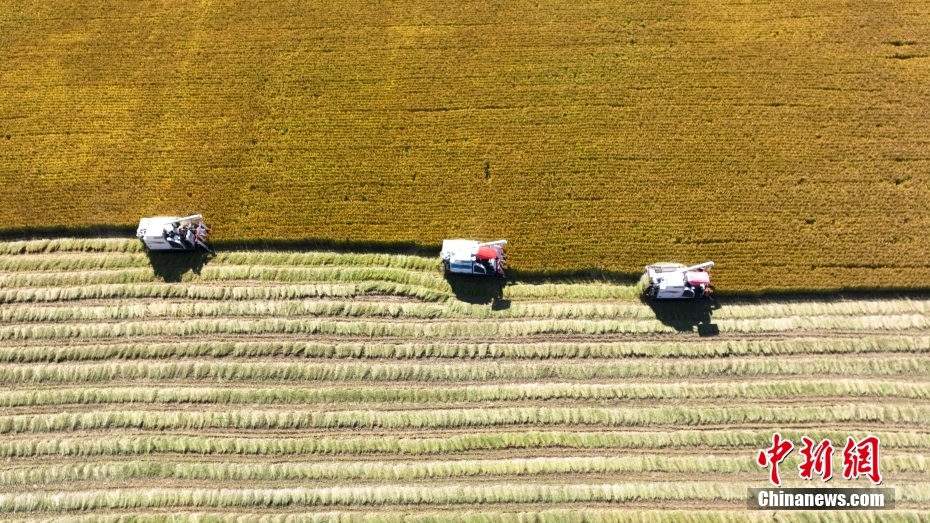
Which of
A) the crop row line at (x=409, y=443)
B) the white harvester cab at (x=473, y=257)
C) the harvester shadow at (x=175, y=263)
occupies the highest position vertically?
the white harvester cab at (x=473, y=257)

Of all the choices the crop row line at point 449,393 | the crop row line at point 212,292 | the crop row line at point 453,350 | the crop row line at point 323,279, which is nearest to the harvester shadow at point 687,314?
the crop row line at point 453,350

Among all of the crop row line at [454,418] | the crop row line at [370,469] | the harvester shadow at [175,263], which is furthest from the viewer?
the harvester shadow at [175,263]

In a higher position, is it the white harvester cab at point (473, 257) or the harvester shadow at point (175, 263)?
the white harvester cab at point (473, 257)

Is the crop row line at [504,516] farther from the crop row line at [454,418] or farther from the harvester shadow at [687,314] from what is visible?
the harvester shadow at [687,314]

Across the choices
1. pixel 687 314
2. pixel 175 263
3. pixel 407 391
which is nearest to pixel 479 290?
pixel 407 391

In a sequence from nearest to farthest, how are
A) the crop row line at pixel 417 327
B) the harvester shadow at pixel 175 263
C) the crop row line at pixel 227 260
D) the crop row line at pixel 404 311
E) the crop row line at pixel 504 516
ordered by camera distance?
the crop row line at pixel 504 516, the crop row line at pixel 417 327, the crop row line at pixel 404 311, the harvester shadow at pixel 175 263, the crop row line at pixel 227 260

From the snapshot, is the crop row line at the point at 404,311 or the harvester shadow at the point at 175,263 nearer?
the crop row line at the point at 404,311

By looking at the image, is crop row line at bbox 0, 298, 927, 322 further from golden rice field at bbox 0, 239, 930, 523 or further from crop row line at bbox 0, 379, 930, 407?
crop row line at bbox 0, 379, 930, 407
